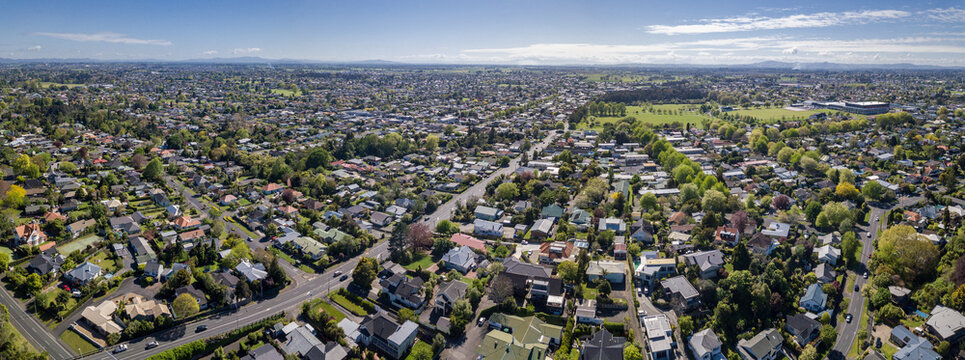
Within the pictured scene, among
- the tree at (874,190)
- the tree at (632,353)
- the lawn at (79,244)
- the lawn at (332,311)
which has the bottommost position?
the lawn at (332,311)

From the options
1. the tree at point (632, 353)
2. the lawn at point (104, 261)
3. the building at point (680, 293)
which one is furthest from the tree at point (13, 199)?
the building at point (680, 293)

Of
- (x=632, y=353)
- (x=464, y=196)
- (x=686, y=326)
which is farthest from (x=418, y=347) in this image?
(x=464, y=196)

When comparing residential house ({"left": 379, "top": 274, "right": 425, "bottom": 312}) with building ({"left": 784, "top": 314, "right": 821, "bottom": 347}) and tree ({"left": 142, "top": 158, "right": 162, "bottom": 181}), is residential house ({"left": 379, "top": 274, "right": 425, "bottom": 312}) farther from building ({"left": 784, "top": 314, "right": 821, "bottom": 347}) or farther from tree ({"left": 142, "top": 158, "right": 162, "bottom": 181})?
tree ({"left": 142, "top": 158, "right": 162, "bottom": 181})

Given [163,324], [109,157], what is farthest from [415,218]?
[109,157]

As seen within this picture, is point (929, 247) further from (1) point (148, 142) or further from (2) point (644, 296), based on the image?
(1) point (148, 142)

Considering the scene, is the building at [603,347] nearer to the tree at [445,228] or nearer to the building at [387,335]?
the building at [387,335]

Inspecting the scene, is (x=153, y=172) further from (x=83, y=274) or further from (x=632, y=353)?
(x=632, y=353)
